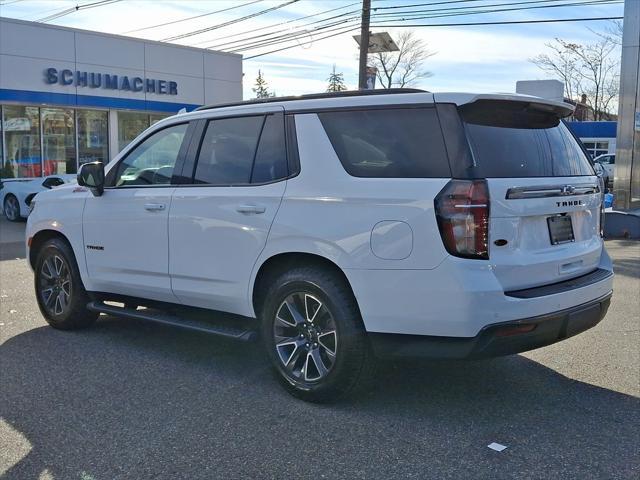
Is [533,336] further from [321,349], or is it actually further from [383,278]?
[321,349]

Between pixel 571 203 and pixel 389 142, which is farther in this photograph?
pixel 571 203

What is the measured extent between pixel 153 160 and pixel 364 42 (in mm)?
16720

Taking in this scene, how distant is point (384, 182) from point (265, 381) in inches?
69.1

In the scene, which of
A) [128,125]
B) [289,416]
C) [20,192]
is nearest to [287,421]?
[289,416]

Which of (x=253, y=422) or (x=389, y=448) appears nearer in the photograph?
(x=389, y=448)

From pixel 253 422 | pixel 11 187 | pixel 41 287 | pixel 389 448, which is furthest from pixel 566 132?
pixel 11 187

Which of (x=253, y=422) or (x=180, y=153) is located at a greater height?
(x=180, y=153)

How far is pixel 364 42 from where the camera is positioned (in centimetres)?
2112

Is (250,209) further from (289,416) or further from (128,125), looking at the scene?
(128,125)

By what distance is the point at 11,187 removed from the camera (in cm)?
1712

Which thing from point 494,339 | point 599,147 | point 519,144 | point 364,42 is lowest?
point 494,339

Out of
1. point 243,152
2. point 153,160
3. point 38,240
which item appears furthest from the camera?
point 38,240

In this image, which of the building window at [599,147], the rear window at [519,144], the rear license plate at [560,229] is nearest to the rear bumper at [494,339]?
the rear license plate at [560,229]

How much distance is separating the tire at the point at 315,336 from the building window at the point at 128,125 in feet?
70.5
